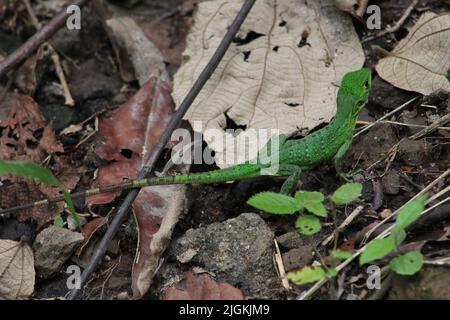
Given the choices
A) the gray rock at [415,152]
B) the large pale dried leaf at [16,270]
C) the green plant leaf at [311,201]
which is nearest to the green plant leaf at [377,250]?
the green plant leaf at [311,201]

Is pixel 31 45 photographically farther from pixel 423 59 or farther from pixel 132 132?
pixel 423 59

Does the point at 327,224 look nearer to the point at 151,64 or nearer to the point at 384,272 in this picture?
the point at 384,272

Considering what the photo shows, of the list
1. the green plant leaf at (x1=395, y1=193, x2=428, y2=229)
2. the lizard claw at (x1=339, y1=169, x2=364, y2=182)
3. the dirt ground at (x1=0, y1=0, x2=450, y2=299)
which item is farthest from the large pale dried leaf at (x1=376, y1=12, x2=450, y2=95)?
the green plant leaf at (x1=395, y1=193, x2=428, y2=229)

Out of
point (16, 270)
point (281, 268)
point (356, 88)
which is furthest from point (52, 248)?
point (356, 88)

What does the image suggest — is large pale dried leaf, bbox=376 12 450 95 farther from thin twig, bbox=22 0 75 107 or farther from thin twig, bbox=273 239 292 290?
thin twig, bbox=22 0 75 107

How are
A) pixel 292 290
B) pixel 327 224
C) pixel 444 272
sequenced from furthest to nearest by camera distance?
pixel 327 224 < pixel 292 290 < pixel 444 272

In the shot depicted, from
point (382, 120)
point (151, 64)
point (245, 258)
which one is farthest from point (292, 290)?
point (151, 64)
